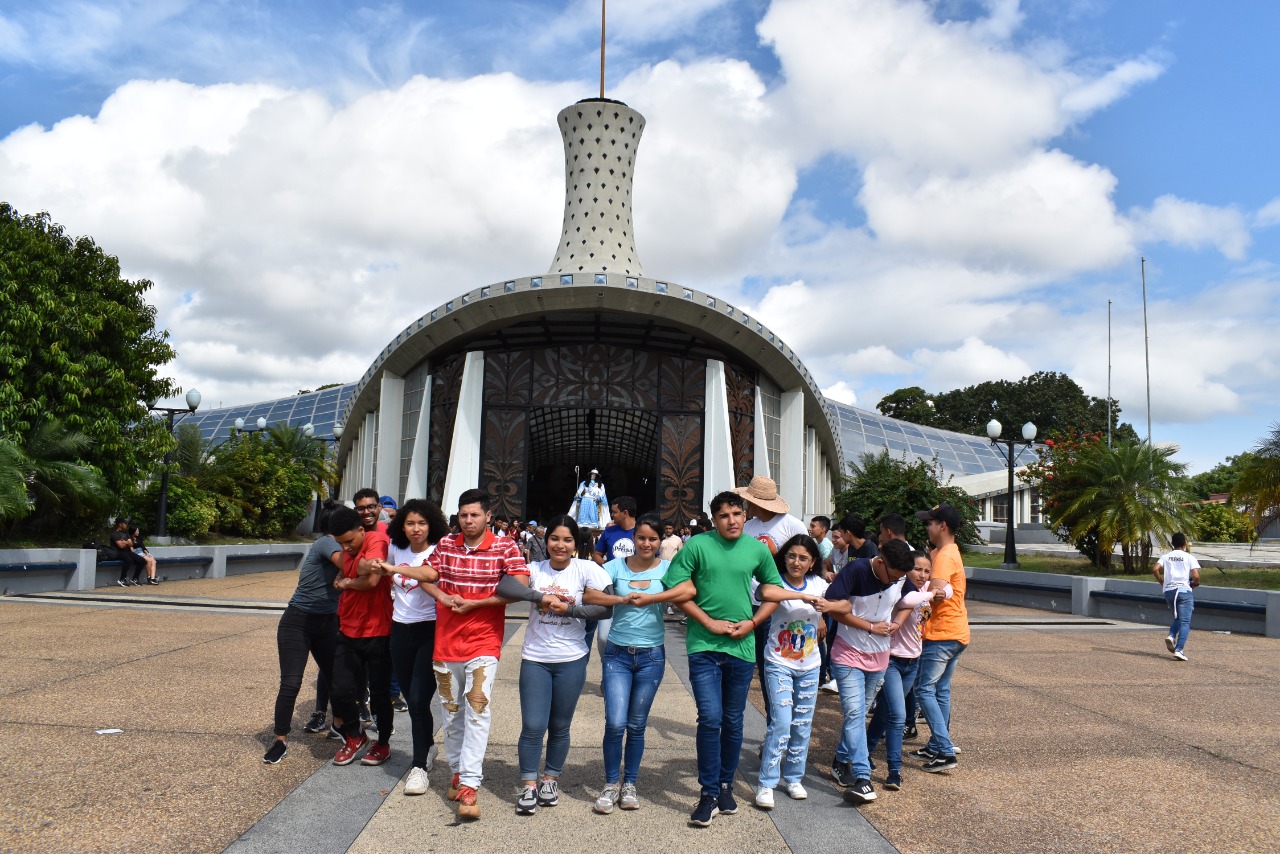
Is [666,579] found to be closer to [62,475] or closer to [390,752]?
[390,752]

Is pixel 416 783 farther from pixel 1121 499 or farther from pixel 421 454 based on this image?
pixel 421 454

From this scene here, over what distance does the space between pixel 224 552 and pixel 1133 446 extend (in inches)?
804

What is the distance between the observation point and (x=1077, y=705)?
7797 millimetres

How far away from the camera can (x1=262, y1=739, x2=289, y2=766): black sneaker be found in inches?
215

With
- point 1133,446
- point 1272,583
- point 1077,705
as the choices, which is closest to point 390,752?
Result: point 1077,705

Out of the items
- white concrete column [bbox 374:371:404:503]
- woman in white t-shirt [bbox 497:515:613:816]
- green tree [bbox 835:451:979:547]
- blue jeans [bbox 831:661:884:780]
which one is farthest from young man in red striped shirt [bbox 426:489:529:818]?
white concrete column [bbox 374:371:404:503]

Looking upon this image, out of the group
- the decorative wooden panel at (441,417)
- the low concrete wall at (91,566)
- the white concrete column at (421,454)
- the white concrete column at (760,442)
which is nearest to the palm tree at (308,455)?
the white concrete column at (421,454)

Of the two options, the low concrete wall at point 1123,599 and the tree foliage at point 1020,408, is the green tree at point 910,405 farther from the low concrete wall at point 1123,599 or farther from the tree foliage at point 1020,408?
the low concrete wall at point 1123,599

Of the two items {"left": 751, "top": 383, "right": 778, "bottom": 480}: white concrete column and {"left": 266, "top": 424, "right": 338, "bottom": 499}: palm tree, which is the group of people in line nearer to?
{"left": 751, "top": 383, "right": 778, "bottom": 480}: white concrete column

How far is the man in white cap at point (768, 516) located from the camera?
20.1 feet

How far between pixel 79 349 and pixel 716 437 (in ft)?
50.4

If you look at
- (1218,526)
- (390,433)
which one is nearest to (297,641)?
(390,433)

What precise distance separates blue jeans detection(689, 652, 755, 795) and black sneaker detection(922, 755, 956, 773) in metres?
1.56

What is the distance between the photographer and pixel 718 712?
4.86m
